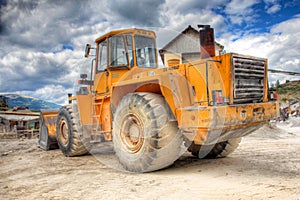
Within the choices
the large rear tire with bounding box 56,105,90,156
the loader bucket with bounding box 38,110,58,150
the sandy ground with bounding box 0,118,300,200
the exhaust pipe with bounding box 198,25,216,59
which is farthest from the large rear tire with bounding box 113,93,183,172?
the loader bucket with bounding box 38,110,58,150

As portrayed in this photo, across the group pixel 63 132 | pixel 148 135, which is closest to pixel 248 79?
pixel 148 135

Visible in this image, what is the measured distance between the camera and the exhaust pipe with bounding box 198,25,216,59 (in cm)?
497

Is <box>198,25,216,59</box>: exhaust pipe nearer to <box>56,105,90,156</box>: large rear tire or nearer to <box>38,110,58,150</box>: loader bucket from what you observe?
<box>56,105,90,156</box>: large rear tire

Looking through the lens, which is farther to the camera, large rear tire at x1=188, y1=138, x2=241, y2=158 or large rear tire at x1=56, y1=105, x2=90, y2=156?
large rear tire at x1=56, y1=105, x2=90, y2=156

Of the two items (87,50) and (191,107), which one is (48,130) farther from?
(191,107)

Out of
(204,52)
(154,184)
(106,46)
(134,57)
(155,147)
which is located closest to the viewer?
(154,184)

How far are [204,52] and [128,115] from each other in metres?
1.90

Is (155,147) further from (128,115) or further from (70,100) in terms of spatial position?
(70,100)

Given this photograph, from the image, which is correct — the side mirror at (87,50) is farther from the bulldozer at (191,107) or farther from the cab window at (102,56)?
the bulldozer at (191,107)

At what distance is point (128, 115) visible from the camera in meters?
5.27

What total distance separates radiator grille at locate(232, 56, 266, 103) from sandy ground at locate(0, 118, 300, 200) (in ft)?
4.43

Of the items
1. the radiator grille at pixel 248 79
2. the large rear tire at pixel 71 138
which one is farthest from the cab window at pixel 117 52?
the radiator grille at pixel 248 79

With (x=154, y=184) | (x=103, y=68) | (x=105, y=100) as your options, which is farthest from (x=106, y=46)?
(x=154, y=184)

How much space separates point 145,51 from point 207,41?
207 cm
